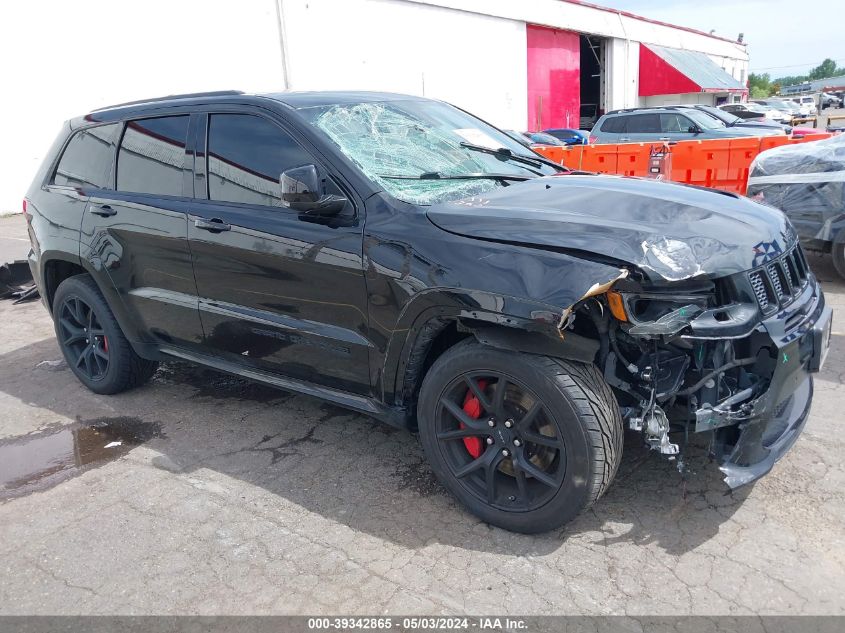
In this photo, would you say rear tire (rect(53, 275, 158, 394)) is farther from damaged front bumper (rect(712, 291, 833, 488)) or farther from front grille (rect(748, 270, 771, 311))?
front grille (rect(748, 270, 771, 311))

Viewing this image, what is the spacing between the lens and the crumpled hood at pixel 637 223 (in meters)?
2.68

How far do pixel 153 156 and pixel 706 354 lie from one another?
3.24 meters

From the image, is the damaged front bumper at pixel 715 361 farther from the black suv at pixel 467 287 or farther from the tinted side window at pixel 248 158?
the tinted side window at pixel 248 158

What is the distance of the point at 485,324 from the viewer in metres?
2.83

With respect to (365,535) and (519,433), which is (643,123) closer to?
(519,433)

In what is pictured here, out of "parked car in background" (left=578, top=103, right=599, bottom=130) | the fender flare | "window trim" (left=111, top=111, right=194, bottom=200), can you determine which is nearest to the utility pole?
"window trim" (left=111, top=111, right=194, bottom=200)

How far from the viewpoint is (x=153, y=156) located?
411 cm

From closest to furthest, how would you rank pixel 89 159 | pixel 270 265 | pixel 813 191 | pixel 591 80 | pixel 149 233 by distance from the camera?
pixel 270 265
pixel 149 233
pixel 89 159
pixel 813 191
pixel 591 80

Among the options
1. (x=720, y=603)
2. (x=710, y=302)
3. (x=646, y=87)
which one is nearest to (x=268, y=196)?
(x=710, y=302)

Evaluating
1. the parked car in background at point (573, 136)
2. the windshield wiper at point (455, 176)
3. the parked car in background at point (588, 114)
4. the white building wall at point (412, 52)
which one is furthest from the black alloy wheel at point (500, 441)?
the parked car in background at point (588, 114)

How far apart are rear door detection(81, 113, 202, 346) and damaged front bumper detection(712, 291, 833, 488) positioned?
2.86 metres

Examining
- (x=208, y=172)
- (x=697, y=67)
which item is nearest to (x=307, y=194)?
(x=208, y=172)

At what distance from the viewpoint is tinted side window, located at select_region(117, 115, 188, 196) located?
3.94 metres

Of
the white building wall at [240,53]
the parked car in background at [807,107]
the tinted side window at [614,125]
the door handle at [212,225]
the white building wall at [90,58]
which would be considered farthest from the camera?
the parked car in background at [807,107]
